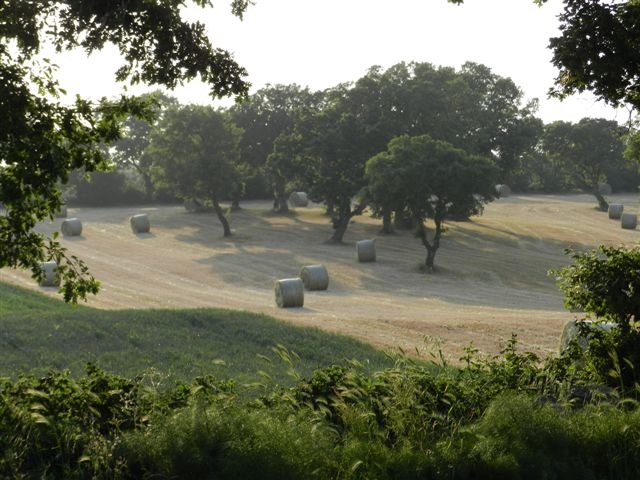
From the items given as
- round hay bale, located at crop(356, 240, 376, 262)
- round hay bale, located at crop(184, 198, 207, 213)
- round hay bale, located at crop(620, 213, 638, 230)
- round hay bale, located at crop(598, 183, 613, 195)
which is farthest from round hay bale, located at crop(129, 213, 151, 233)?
round hay bale, located at crop(598, 183, 613, 195)

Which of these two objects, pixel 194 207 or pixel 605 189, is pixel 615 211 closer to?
pixel 605 189

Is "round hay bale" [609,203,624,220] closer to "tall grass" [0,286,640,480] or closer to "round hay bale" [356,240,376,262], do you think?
"round hay bale" [356,240,376,262]

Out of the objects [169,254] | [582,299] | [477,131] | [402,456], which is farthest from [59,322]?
[477,131]

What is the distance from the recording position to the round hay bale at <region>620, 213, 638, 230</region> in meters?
77.9

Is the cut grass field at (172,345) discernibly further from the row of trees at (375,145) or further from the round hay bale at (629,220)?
the round hay bale at (629,220)

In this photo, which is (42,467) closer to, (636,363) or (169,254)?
(636,363)

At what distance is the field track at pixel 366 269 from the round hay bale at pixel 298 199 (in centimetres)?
154


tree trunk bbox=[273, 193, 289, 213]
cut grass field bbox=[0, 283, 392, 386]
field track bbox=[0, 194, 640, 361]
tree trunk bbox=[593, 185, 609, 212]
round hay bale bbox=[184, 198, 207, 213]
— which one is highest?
tree trunk bbox=[593, 185, 609, 212]

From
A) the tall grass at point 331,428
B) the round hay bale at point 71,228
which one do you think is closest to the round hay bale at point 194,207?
the round hay bale at point 71,228

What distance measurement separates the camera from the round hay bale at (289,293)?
4097cm

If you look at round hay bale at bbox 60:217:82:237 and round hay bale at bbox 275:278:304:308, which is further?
round hay bale at bbox 60:217:82:237

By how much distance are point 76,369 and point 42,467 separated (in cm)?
1374

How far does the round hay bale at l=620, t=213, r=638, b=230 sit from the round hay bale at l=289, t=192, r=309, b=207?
32.4 metres

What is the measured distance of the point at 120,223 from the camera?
8025 centimetres
